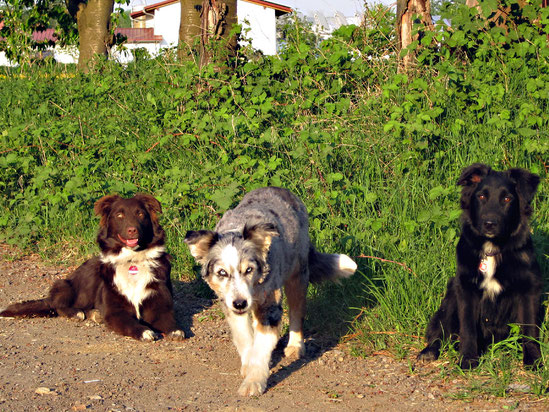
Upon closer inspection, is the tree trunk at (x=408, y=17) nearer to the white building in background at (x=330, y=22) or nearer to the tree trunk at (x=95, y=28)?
the white building in background at (x=330, y=22)

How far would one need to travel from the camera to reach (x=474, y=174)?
5012mm

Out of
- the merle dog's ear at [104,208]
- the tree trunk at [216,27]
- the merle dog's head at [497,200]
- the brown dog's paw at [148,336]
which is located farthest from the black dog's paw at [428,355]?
the tree trunk at [216,27]

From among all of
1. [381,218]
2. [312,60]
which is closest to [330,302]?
[381,218]

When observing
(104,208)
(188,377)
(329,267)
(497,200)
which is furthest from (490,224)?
(104,208)

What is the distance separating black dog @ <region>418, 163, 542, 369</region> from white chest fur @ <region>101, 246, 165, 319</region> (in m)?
2.62

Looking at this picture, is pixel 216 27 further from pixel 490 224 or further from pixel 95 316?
pixel 490 224

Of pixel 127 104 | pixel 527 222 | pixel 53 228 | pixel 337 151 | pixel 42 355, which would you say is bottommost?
pixel 42 355

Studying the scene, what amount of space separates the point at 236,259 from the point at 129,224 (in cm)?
194

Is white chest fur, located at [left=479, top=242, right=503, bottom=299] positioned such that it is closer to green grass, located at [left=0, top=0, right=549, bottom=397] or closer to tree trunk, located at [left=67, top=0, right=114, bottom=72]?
green grass, located at [left=0, top=0, right=549, bottom=397]

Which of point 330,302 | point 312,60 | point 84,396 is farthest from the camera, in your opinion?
point 312,60

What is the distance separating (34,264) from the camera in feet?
26.7

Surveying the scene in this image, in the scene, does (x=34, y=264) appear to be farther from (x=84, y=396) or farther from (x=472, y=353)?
(x=472, y=353)

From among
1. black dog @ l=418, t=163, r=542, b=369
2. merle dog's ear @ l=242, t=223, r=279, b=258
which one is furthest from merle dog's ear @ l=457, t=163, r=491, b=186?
merle dog's ear @ l=242, t=223, r=279, b=258

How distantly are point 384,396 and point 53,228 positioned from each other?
18.2 ft
